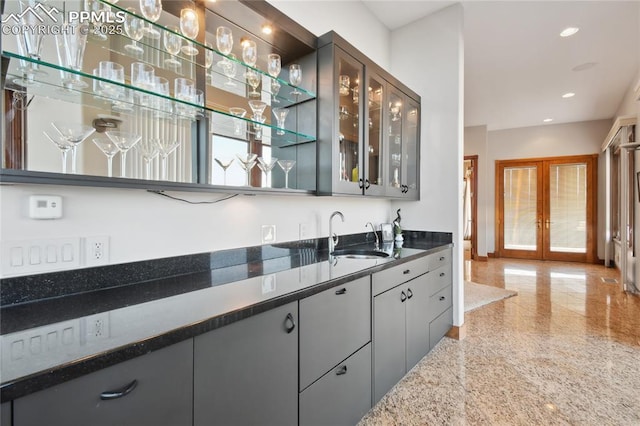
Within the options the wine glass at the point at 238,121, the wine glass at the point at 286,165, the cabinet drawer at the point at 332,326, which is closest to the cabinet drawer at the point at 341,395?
the cabinet drawer at the point at 332,326

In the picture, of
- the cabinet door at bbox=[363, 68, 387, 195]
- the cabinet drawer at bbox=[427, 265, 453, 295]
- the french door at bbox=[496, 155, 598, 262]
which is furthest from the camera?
the french door at bbox=[496, 155, 598, 262]

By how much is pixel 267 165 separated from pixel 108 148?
33.2 inches

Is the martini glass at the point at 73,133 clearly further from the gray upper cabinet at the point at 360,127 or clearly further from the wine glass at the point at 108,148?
the gray upper cabinet at the point at 360,127

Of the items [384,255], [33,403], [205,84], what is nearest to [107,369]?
[33,403]

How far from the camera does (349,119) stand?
2.22 metres

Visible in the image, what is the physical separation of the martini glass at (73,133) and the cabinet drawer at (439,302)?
2372 millimetres

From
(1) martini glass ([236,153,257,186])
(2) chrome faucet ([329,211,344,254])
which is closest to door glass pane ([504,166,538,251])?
(2) chrome faucet ([329,211,344,254])

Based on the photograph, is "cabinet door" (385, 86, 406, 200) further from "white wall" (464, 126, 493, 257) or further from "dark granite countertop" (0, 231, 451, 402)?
"white wall" (464, 126, 493, 257)

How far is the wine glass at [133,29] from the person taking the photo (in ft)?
4.12

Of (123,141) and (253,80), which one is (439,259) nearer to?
(253,80)

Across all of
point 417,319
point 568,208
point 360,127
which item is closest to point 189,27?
point 360,127

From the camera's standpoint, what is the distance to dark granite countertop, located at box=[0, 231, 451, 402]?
2.32 feet

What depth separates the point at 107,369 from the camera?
0.75 metres

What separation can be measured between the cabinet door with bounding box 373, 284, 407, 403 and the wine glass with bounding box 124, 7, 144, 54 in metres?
1.67
